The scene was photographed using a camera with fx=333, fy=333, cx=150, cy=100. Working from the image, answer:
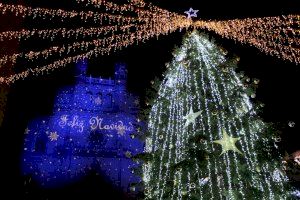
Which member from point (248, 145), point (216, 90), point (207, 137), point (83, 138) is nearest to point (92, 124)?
point (83, 138)

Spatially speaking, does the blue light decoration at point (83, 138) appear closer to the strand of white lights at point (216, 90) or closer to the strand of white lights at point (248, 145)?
the strand of white lights at point (216, 90)

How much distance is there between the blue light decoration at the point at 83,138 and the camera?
22.8m

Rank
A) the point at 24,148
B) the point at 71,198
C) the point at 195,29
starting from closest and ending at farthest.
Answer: the point at 195,29 → the point at 71,198 → the point at 24,148

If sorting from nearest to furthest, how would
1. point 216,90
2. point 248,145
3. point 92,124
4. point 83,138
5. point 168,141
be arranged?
1. point 248,145
2. point 216,90
3. point 168,141
4. point 83,138
5. point 92,124

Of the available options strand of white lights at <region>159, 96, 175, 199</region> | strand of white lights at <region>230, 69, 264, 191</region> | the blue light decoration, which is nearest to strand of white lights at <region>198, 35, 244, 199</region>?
strand of white lights at <region>230, 69, 264, 191</region>

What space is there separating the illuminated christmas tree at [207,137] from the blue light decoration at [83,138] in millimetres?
13205

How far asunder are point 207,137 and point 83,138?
17.2m

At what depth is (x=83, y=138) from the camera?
2380 centimetres

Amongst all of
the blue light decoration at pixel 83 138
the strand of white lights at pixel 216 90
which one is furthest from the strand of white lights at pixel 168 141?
the blue light decoration at pixel 83 138

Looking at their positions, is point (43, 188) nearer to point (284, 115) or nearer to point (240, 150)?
point (284, 115)

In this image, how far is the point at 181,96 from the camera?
8734 mm

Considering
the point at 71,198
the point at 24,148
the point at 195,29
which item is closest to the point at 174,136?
the point at 195,29

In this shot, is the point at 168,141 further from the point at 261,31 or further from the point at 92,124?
the point at 92,124

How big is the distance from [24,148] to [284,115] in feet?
56.8
